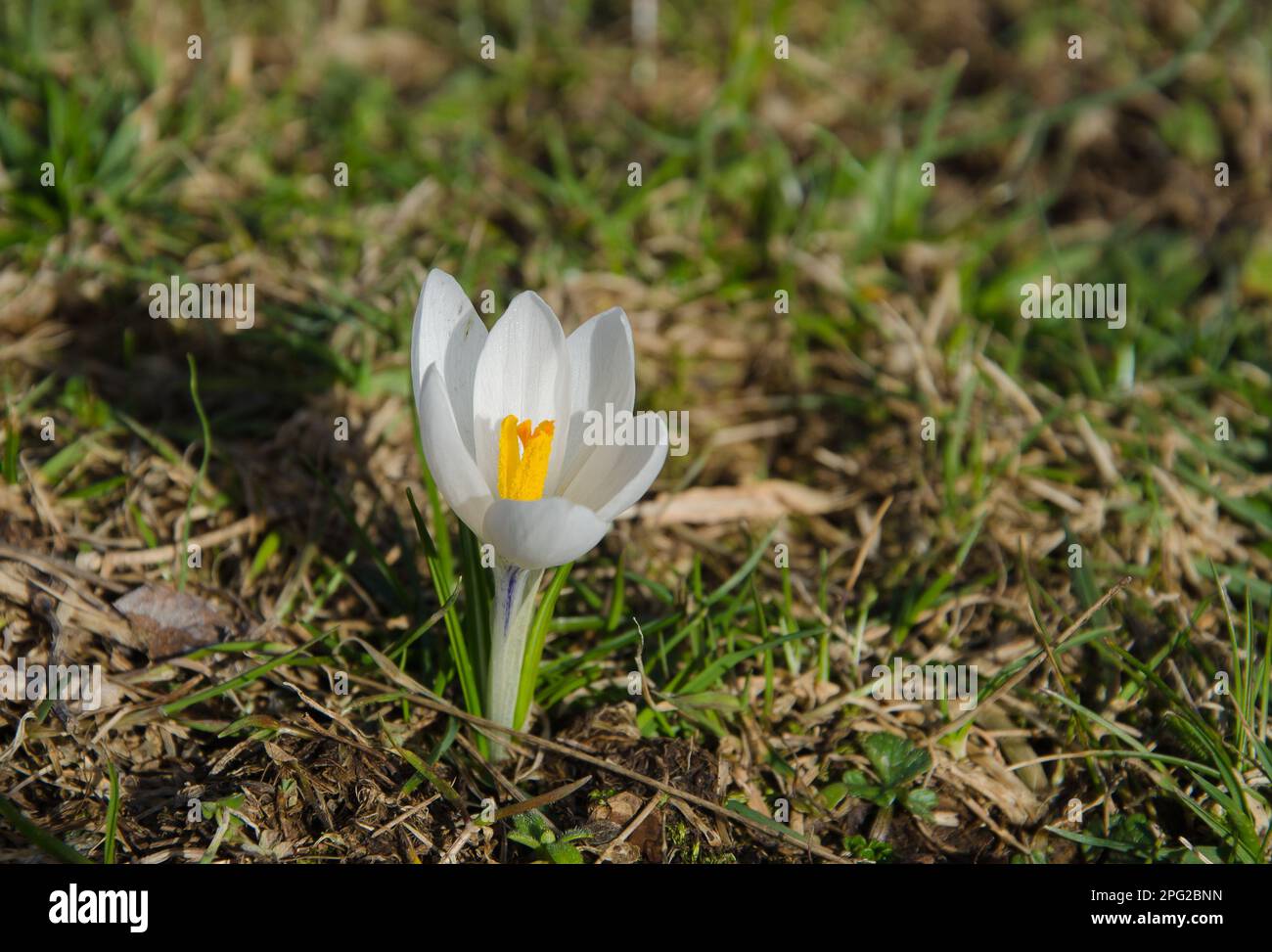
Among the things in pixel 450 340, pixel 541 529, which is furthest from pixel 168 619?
pixel 541 529

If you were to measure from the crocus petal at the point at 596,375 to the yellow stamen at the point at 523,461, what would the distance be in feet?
0.54

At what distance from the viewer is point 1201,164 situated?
418 cm

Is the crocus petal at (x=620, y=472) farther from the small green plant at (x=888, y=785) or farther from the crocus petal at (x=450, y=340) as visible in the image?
the small green plant at (x=888, y=785)

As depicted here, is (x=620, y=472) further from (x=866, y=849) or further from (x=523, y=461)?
(x=866, y=849)

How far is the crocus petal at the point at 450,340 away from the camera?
6.51 ft

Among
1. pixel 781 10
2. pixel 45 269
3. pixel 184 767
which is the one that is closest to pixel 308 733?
pixel 184 767

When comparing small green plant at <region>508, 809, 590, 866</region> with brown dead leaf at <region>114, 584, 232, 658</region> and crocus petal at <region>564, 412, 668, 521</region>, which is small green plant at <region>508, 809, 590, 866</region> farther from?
brown dead leaf at <region>114, 584, 232, 658</region>

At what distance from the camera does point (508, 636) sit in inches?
83.4

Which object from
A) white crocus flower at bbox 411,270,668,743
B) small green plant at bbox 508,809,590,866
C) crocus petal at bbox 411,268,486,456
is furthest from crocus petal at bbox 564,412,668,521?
small green plant at bbox 508,809,590,866

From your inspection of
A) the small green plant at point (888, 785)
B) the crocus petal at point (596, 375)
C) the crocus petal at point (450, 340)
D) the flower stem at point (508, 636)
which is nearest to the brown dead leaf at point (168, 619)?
the flower stem at point (508, 636)

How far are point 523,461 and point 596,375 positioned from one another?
28cm

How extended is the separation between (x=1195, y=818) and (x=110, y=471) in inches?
102

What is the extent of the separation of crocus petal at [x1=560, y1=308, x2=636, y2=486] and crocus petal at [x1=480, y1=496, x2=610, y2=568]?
0.27m

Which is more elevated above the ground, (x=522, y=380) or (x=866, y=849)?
(x=522, y=380)
